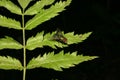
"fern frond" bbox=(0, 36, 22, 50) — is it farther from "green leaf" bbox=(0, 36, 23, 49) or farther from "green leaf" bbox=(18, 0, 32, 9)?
"green leaf" bbox=(18, 0, 32, 9)

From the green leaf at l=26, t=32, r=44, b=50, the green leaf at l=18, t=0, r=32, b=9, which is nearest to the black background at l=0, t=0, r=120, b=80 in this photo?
the green leaf at l=18, t=0, r=32, b=9

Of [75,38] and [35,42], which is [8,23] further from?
[75,38]

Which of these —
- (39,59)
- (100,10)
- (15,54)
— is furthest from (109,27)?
(39,59)

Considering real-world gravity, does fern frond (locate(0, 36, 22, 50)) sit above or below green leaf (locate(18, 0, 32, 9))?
below

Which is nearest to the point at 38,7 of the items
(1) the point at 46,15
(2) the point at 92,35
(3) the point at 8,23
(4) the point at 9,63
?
(1) the point at 46,15

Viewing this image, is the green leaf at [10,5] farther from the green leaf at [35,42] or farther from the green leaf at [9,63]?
the green leaf at [9,63]

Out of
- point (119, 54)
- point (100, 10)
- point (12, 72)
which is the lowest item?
point (12, 72)

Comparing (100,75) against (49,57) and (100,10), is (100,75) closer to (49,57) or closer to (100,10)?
(100,10)
